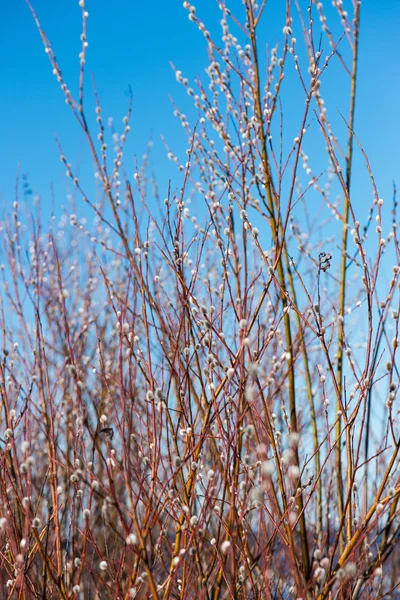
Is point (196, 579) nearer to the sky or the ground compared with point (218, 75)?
nearer to the ground

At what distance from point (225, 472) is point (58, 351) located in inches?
169

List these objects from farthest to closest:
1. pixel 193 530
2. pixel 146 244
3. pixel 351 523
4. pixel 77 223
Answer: pixel 77 223 → pixel 146 244 → pixel 351 523 → pixel 193 530

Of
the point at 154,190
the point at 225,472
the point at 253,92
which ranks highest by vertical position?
the point at 154,190

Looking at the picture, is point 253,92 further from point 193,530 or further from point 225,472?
point 193,530

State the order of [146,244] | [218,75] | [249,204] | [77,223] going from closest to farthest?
1. [146,244]
2. [249,204]
3. [218,75]
4. [77,223]

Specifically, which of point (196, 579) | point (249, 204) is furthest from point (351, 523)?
point (249, 204)

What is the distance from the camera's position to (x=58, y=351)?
237 inches

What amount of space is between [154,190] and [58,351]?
1875 mm

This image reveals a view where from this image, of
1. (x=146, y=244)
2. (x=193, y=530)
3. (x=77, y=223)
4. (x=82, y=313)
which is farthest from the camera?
(x=82, y=313)

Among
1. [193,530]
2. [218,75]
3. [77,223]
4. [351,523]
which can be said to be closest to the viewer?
[193,530]

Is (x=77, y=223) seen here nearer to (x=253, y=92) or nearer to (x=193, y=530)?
(x=253, y=92)

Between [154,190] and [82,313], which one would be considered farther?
[82,313]

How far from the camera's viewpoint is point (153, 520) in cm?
197

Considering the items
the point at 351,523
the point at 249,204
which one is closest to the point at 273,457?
the point at 351,523
